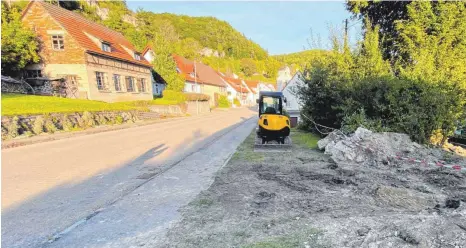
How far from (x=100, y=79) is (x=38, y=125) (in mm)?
13068

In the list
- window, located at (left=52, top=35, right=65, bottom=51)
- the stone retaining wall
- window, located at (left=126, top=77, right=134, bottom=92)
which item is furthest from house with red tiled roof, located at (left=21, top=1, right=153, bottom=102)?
the stone retaining wall

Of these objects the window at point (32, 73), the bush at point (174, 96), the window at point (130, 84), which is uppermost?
the window at point (32, 73)

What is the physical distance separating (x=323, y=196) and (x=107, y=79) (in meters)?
27.6

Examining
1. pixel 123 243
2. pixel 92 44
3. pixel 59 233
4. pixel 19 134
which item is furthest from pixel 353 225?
pixel 92 44

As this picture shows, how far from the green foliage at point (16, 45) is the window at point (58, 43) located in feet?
4.71

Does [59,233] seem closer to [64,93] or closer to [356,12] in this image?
[356,12]

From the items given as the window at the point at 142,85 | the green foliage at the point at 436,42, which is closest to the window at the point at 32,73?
the window at the point at 142,85

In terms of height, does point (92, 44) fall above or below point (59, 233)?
above

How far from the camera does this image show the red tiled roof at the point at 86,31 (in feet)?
79.7

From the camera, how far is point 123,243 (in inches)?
132

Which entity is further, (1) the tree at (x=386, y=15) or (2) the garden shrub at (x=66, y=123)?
(2) the garden shrub at (x=66, y=123)

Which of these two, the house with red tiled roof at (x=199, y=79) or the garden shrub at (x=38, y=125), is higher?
the house with red tiled roof at (x=199, y=79)

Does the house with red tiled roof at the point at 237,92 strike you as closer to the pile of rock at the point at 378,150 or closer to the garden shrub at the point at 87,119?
the garden shrub at the point at 87,119

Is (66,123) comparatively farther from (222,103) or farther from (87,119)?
(222,103)
